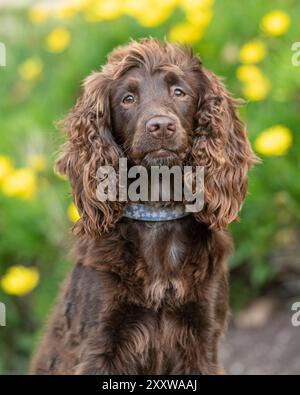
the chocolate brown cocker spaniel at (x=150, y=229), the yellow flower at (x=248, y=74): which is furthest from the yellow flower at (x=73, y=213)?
the yellow flower at (x=248, y=74)

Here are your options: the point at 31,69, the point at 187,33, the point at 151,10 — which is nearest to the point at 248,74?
the point at 187,33

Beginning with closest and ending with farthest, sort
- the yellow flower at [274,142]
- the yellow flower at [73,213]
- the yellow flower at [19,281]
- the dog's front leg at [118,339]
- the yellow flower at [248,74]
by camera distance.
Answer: the dog's front leg at [118,339], the yellow flower at [274,142], the yellow flower at [73,213], the yellow flower at [19,281], the yellow flower at [248,74]

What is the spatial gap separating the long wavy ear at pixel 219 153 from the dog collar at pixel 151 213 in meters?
0.10

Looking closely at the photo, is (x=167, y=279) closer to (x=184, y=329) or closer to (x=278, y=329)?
(x=184, y=329)

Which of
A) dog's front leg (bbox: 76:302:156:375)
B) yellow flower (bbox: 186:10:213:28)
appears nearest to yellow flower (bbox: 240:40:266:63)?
yellow flower (bbox: 186:10:213:28)

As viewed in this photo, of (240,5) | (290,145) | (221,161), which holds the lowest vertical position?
(221,161)

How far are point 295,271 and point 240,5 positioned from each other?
1958 mm

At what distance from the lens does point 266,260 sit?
520 centimetres

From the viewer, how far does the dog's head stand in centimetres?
373

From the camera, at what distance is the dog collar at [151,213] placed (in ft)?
12.5

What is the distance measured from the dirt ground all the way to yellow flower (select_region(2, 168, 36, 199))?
143 centimetres

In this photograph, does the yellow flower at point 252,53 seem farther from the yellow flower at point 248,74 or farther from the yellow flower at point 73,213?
the yellow flower at point 73,213

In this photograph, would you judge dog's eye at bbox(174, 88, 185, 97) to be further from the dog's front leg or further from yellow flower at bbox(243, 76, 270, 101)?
yellow flower at bbox(243, 76, 270, 101)

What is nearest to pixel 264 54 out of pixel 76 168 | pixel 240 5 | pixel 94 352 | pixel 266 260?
pixel 240 5
